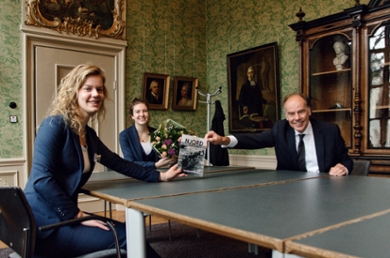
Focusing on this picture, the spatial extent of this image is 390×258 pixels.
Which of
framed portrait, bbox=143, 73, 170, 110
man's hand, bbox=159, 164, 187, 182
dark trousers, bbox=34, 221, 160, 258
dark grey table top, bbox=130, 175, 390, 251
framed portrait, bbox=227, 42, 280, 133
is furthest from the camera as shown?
framed portrait, bbox=143, 73, 170, 110

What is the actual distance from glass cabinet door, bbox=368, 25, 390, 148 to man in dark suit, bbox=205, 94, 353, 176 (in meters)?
0.88

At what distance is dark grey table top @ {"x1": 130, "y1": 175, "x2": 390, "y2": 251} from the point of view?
1.05m

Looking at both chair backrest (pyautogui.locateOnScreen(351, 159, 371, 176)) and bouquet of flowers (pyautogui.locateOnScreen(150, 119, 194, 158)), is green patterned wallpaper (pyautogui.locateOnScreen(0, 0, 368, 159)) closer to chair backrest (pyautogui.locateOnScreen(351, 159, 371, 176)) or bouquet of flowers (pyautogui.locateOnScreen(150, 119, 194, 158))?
chair backrest (pyautogui.locateOnScreen(351, 159, 371, 176))

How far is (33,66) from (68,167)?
301 cm

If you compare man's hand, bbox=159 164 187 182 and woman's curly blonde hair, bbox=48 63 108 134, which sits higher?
woman's curly blonde hair, bbox=48 63 108 134

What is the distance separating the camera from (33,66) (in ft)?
14.4

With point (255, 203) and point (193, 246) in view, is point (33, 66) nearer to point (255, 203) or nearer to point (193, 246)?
point (193, 246)

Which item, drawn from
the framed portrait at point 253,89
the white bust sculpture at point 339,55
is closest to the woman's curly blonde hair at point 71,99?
the white bust sculpture at point 339,55

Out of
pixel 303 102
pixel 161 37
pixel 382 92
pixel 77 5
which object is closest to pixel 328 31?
pixel 382 92

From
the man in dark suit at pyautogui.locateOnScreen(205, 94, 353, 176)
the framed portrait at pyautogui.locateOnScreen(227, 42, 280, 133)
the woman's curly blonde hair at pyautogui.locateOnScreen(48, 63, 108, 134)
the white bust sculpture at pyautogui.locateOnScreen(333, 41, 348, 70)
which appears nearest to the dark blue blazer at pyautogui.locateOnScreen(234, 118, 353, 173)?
the man in dark suit at pyautogui.locateOnScreen(205, 94, 353, 176)

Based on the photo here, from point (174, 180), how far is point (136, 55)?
130 inches

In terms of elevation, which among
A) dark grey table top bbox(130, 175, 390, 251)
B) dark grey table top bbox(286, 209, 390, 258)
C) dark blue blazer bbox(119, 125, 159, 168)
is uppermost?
dark blue blazer bbox(119, 125, 159, 168)

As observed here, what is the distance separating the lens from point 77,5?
15.3 ft

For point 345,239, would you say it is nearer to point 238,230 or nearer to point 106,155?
point 238,230
